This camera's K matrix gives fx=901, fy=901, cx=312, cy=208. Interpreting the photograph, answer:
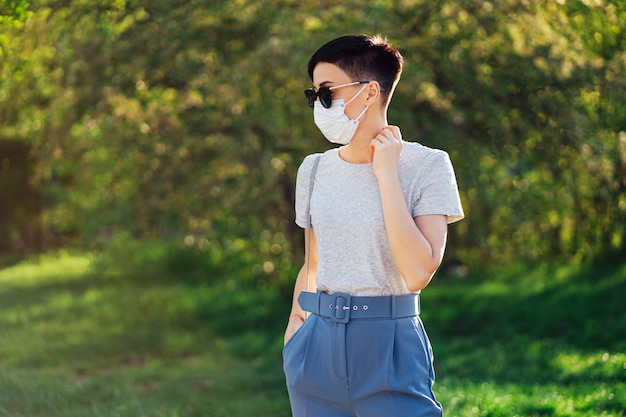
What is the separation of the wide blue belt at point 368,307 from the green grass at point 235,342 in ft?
8.07

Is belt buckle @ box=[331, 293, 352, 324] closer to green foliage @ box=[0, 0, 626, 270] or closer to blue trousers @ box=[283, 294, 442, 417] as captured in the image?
blue trousers @ box=[283, 294, 442, 417]

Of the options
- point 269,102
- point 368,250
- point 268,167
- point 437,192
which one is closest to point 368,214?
point 368,250

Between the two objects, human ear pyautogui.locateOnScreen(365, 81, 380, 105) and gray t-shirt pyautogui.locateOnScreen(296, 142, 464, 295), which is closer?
gray t-shirt pyautogui.locateOnScreen(296, 142, 464, 295)

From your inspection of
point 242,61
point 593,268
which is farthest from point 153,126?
point 593,268

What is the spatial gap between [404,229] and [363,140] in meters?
Result: 0.36

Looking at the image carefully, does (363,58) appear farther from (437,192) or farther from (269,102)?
(269,102)

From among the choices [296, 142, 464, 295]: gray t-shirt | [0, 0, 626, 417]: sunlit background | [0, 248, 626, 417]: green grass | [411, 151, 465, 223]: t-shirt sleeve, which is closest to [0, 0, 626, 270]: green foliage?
[0, 0, 626, 417]: sunlit background

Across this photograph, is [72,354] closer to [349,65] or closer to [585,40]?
[585,40]

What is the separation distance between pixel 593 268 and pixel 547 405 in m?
5.37

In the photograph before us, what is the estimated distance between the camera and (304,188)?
275 centimetres

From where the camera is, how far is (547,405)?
4.89 metres

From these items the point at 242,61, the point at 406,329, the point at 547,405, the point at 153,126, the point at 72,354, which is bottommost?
the point at 72,354

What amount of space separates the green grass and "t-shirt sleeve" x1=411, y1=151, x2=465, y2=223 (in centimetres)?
259

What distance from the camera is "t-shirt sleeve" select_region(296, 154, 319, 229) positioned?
2.73 m
